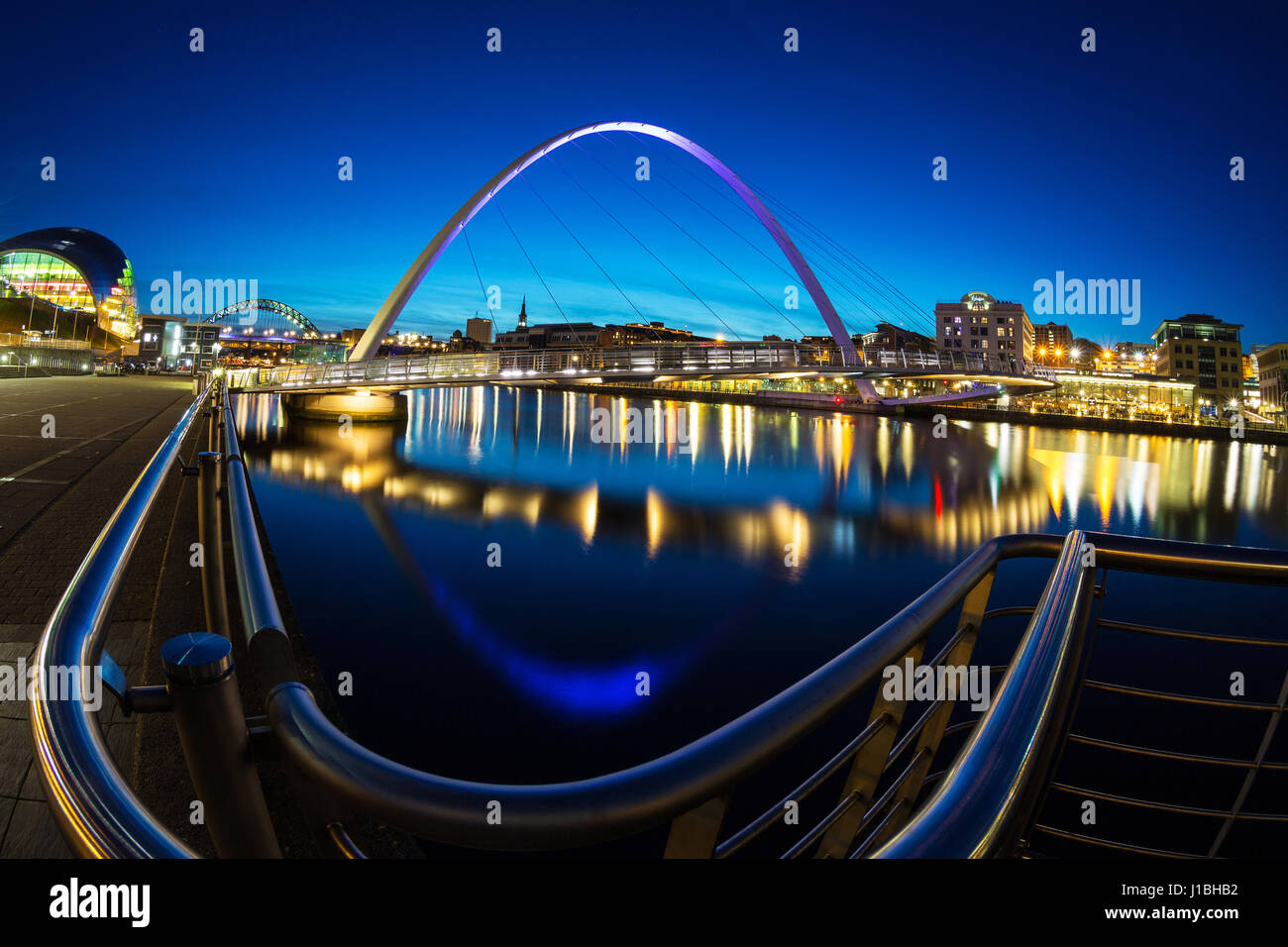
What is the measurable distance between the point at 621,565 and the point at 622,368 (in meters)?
10.1

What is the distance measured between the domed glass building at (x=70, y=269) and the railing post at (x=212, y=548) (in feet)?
332

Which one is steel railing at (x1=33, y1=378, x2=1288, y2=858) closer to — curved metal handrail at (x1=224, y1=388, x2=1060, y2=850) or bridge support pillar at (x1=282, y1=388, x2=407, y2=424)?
curved metal handrail at (x1=224, y1=388, x2=1060, y2=850)

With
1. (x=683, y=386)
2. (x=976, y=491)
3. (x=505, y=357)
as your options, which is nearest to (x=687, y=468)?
(x=505, y=357)

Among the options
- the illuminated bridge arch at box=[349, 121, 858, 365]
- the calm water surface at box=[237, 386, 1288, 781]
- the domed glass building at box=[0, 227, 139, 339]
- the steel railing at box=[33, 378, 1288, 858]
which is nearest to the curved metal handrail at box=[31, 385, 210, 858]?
the steel railing at box=[33, 378, 1288, 858]

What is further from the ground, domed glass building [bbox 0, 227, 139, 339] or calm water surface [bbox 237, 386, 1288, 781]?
domed glass building [bbox 0, 227, 139, 339]

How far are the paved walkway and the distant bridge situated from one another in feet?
36.0

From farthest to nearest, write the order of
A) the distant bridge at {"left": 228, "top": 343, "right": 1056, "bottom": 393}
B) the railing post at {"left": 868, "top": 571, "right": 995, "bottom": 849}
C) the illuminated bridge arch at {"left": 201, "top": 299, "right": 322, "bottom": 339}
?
the illuminated bridge arch at {"left": 201, "top": 299, "right": 322, "bottom": 339}
the distant bridge at {"left": 228, "top": 343, "right": 1056, "bottom": 393}
the railing post at {"left": 868, "top": 571, "right": 995, "bottom": 849}

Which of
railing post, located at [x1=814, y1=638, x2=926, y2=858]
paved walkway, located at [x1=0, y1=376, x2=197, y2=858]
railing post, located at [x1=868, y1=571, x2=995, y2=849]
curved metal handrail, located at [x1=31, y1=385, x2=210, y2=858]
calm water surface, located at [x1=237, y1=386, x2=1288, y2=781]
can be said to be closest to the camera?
curved metal handrail, located at [x1=31, y1=385, x2=210, y2=858]

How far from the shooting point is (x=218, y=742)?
0.97 m

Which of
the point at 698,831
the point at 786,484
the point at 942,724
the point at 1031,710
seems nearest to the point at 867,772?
the point at 942,724

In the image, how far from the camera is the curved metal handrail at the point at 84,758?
2.44ft

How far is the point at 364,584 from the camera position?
33.3 ft

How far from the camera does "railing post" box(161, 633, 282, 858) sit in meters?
0.90
